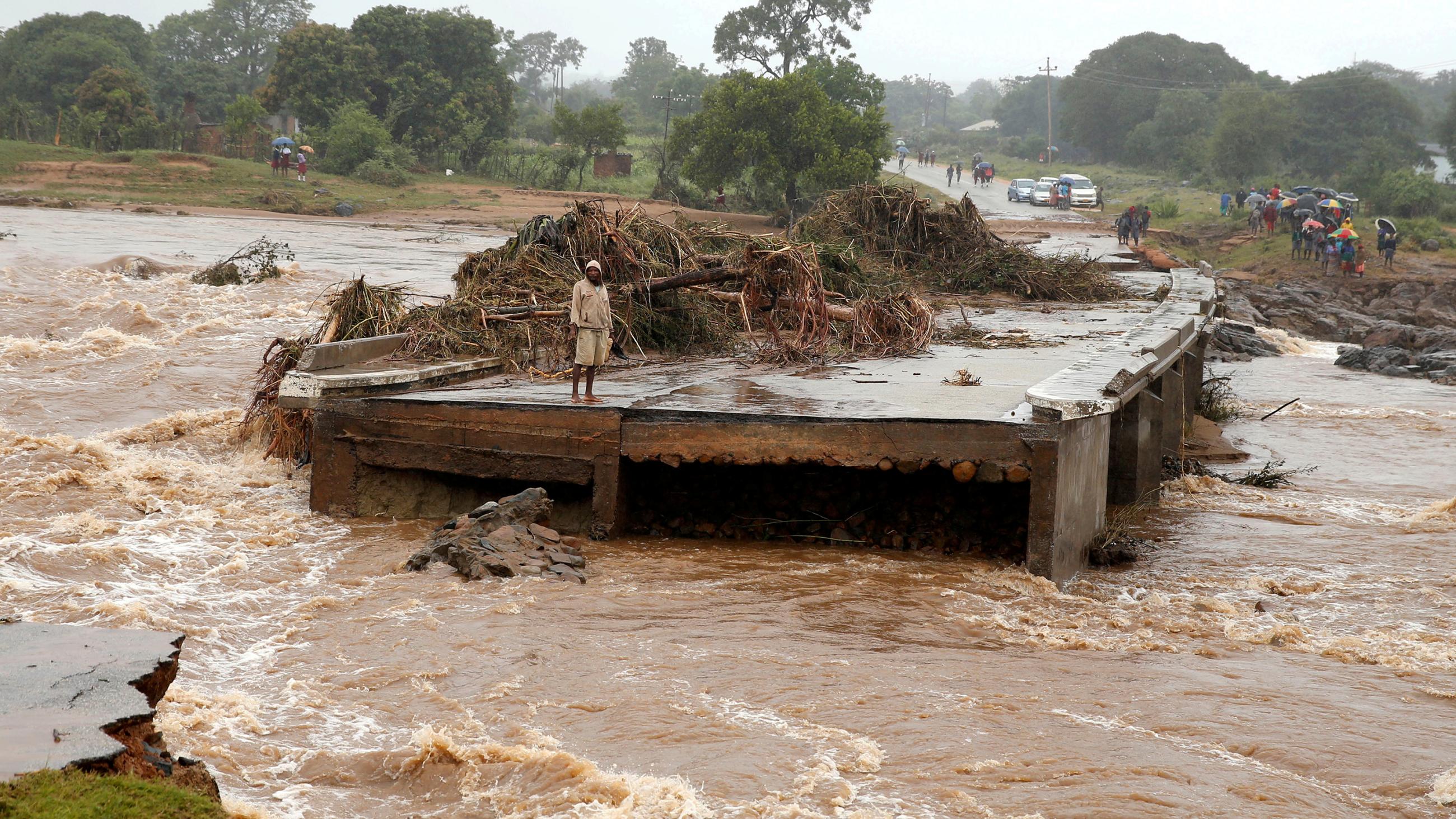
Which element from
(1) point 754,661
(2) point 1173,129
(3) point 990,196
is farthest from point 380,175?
(2) point 1173,129

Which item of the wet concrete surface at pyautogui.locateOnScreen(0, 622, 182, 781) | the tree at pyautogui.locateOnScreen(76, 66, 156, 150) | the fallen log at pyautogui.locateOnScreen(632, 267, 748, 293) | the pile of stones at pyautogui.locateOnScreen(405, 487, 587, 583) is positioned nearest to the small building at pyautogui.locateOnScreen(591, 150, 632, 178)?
the tree at pyautogui.locateOnScreen(76, 66, 156, 150)

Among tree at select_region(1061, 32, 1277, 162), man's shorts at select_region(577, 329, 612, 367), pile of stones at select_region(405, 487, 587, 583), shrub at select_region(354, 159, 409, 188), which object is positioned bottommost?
pile of stones at select_region(405, 487, 587, 583)

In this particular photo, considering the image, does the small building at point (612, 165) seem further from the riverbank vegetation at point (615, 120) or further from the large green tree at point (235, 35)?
the large green tree at point (235, 35)

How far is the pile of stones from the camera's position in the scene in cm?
707

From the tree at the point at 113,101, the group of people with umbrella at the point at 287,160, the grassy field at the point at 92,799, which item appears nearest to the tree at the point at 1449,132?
the group of people with umbrella at the point at 287,160

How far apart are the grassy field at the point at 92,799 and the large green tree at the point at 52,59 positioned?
1936 inches

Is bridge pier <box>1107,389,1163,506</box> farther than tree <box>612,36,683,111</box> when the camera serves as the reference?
No

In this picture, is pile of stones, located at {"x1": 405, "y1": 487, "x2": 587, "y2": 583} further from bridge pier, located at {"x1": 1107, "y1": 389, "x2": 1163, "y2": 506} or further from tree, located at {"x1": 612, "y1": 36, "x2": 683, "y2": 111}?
tree, located at {"x1": 612, "y1": 36, "x2": 683, "y2": 111}

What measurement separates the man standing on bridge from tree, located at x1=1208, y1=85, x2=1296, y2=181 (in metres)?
51.3

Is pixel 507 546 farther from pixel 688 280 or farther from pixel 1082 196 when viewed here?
pixel 1082 196

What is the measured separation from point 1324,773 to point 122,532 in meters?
7.07

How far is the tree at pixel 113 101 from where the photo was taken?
3941cm

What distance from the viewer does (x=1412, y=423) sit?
660 inches

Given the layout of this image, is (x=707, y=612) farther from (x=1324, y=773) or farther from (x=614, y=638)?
(x=1324, y=773)
